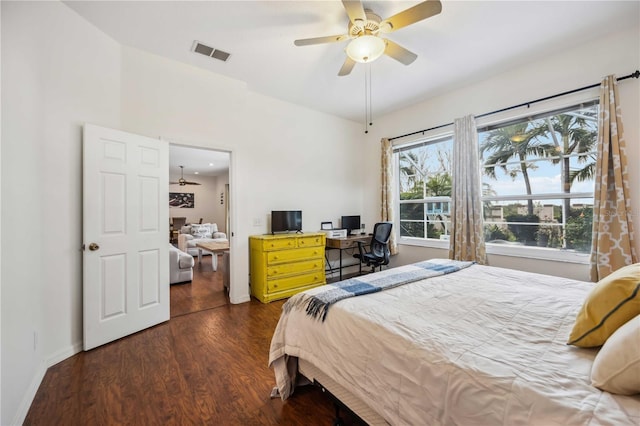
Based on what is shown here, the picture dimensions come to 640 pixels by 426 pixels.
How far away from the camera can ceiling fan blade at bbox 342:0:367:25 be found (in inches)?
72.0

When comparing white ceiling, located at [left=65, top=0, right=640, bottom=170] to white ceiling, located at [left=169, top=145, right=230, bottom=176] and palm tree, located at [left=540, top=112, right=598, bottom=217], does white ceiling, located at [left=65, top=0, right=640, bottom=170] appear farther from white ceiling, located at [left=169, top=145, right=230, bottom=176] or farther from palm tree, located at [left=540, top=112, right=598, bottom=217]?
white ceiling, located at [left=169, top=145, right=230, bottom=176]

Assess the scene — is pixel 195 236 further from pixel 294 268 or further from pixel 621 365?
pixel 621 365

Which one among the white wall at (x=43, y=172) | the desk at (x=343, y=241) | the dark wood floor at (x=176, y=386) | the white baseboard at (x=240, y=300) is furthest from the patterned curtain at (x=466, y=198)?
the white wall at (x=43, y=172)

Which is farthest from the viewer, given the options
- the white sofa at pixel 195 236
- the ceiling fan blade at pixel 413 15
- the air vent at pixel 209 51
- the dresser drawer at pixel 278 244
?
the white sofa at pixel 195 236

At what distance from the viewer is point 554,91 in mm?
2855

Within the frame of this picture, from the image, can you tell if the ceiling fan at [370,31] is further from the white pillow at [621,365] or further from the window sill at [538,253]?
the window sill at [538,253]

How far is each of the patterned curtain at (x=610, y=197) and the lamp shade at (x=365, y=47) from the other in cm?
224

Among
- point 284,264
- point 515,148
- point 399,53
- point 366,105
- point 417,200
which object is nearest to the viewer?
point 399,53

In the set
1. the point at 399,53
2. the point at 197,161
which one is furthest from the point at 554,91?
the point at 197,161

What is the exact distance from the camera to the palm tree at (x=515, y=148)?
3.12 meters

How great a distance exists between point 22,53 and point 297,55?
2.12m

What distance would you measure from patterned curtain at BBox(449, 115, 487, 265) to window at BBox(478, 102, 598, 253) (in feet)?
0.74

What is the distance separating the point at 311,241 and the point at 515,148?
2903mm

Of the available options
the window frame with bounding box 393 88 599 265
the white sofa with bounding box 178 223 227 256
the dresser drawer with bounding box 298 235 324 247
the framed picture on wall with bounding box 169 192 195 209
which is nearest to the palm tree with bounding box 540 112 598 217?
the window frame with bounding box 393 88 599 265
